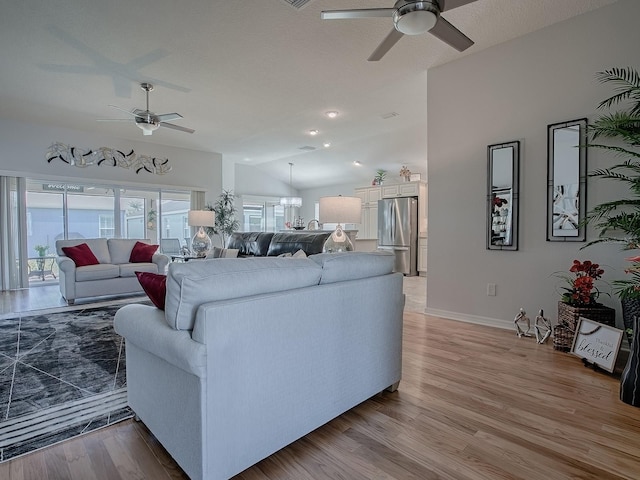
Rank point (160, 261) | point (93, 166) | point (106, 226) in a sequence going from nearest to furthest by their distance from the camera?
point (160, 261) < point (93, 166) < point (106, 226)

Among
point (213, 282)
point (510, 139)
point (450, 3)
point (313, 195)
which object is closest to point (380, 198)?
point (313, 195)

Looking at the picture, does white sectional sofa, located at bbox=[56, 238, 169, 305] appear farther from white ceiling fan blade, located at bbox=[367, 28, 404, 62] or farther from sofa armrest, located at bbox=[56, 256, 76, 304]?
white ceiling fan blade, located at bbox=[367, 28, 404, 62]

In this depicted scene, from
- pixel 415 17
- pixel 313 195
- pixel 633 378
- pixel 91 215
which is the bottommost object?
pixel 633 378

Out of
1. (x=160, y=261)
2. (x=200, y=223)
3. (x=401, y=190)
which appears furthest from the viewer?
(x=401, y=190)

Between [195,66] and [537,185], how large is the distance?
12.4 ft

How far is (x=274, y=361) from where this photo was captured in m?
1.39

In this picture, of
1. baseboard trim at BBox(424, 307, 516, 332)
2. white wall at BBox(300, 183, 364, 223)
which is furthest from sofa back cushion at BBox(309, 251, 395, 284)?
white wall at BBox(300, 183, 364, 223)

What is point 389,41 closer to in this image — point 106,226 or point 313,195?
point 106,226

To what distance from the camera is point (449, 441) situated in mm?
1596

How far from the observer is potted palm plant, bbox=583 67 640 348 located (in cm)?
243

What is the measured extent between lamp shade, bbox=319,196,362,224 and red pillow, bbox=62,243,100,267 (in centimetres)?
389

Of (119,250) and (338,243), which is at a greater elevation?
(338,243)

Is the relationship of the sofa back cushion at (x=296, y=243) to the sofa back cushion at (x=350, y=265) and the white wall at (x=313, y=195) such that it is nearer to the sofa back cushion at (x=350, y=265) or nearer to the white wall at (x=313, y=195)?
the sofa back cushion at (x=350, y=265)

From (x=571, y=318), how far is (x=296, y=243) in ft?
9.50
